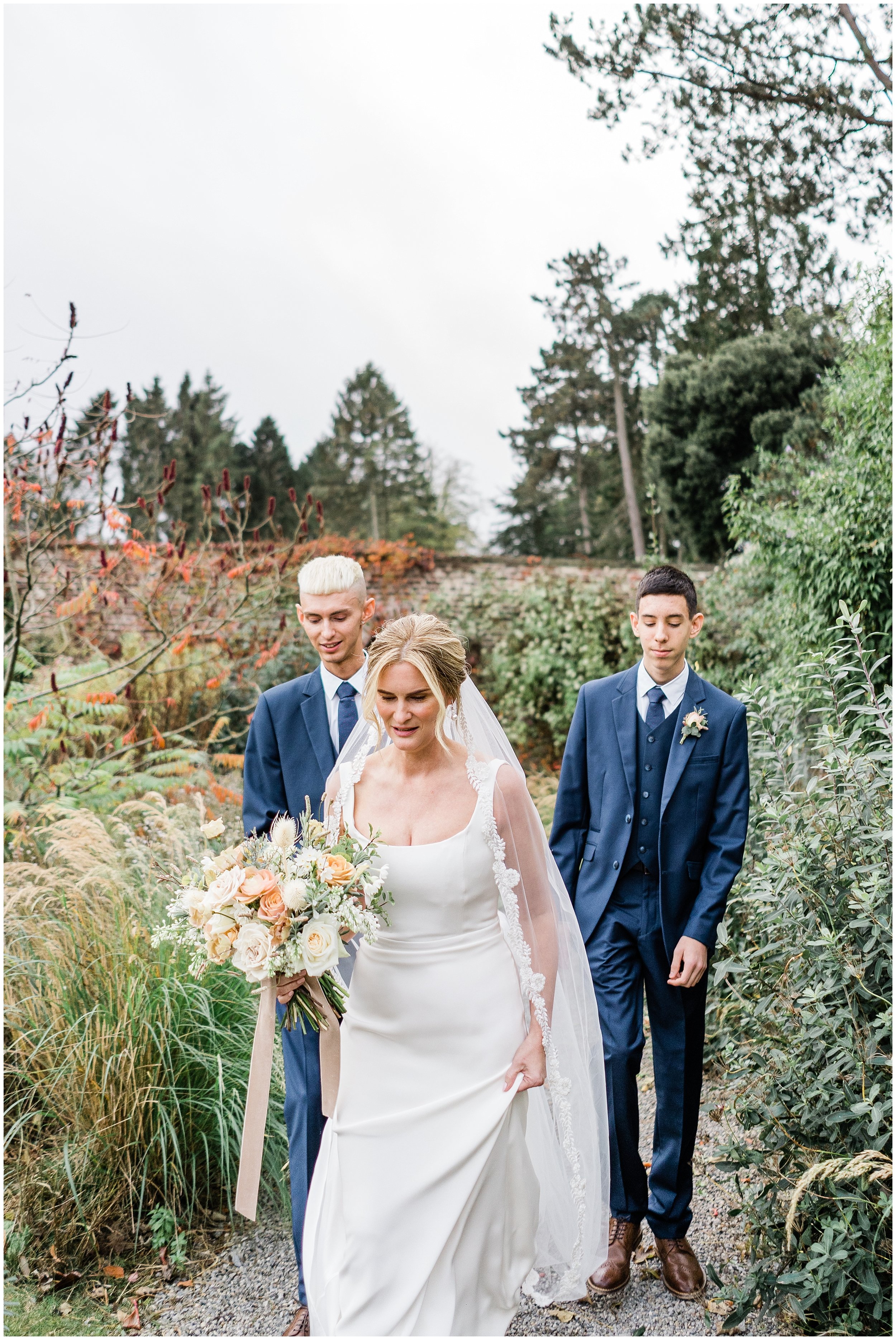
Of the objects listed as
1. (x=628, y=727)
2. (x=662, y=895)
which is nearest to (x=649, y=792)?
(x=628, y=727)

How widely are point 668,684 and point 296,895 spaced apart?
5.28 feet

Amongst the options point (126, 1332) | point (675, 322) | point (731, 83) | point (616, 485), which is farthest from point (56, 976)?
point (616, 485)

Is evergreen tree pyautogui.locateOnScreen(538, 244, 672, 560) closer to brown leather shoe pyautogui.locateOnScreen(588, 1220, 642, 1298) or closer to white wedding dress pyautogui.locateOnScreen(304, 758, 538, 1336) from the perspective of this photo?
brown leather shoe pyautogui.locateOnScreen(588, 1220, 642, 1298)

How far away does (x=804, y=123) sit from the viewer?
839 cm

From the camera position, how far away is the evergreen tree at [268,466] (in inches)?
1158

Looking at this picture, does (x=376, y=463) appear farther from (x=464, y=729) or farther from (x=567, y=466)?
(x=464, y=729)

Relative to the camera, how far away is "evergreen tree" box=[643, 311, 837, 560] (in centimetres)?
1452

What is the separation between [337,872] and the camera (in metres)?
2.14

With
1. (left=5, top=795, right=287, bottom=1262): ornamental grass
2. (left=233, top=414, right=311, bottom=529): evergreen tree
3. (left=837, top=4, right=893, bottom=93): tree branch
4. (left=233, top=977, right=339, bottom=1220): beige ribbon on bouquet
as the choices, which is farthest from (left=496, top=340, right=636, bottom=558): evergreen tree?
(left=233, top=977, right=339, bottom=1220): beige ribbon on bouquet

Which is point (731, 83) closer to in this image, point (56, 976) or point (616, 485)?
point (56, 976)

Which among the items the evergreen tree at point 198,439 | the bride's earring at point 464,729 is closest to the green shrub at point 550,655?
the bride's earring at point 464,729

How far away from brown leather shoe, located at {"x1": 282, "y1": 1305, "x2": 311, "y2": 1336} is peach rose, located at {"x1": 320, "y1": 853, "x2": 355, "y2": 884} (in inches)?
63.5

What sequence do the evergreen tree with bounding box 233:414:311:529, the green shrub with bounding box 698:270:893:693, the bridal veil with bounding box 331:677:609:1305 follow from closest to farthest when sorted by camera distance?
1. the bridal veil with bounding box 331:677:609:1305
2. the green shrub with bounding box 698:270:893:693
3. the evergreen tree with bounding box 233:414:311:529

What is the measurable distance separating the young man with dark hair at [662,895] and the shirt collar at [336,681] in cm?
90
